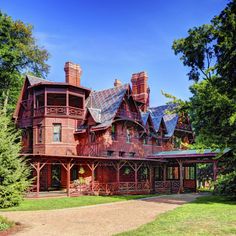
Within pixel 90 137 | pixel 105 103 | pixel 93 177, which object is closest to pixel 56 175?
pixel 90 137

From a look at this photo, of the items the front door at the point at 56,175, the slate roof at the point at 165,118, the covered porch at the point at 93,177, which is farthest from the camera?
the slate roof at the point at 165,118

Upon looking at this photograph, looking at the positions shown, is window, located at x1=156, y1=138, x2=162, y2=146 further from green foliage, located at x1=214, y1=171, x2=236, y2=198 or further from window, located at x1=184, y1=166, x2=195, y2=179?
green foliage, located at x1=214, y1=171, x2=236, y2=198

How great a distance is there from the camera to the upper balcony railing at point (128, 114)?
1211 inches

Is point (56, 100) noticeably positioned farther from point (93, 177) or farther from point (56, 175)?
point (93, 177)

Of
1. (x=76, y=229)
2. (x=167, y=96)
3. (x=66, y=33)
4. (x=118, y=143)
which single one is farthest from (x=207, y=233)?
(x=118, y=143)

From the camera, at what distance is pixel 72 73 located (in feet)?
107

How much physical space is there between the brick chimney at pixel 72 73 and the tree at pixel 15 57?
741 cm

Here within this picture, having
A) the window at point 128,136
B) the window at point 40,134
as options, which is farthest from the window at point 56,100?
the window at point 128,136

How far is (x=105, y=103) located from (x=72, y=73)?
4.60 meters

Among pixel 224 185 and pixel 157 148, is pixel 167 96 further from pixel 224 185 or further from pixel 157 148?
pixel 157 148

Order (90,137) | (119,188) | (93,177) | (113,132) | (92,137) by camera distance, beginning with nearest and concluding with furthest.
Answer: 1. (93,177)
2. (119,188)
3. (90,137)
4. (92,137)
5. (113,132)

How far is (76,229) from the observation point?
468 inches

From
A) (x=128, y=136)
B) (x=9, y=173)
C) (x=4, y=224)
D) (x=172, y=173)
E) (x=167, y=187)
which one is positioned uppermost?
(x=128, y=136)

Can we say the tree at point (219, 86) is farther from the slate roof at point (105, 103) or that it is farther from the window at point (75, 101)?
the window at point (75, 101)
